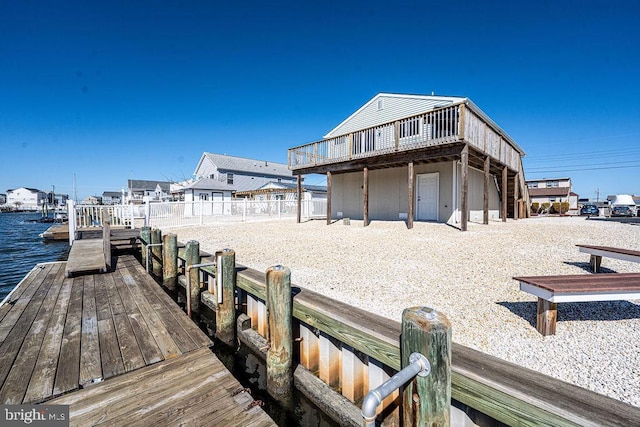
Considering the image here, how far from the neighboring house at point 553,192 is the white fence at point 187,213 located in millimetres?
36653

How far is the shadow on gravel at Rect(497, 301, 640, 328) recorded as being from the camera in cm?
296

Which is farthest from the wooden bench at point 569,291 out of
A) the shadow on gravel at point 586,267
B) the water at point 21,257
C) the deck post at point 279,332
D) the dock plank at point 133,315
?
the water at point 21,257

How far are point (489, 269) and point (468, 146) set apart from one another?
19.0ft

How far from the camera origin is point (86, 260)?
5746 millimetres

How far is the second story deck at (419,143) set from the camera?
9141 millimetres

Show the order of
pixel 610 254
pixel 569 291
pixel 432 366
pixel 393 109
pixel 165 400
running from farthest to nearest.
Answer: pixel 393 109 < pixel 610 254 < pixel 569 291 < pixel 165 400 < pixel 432 366

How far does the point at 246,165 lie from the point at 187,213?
19217 mm

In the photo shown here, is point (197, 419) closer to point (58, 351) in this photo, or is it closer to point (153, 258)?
point (58, 351)

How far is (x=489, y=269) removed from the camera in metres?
4.68

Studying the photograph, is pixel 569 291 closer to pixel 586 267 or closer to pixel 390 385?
pixel 390 385

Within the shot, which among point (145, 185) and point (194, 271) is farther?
point (145, 185)

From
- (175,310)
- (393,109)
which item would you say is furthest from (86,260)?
(393,109)

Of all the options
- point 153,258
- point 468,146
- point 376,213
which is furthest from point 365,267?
point 376,213

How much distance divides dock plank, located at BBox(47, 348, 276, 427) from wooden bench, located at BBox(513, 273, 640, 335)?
2.64 m
